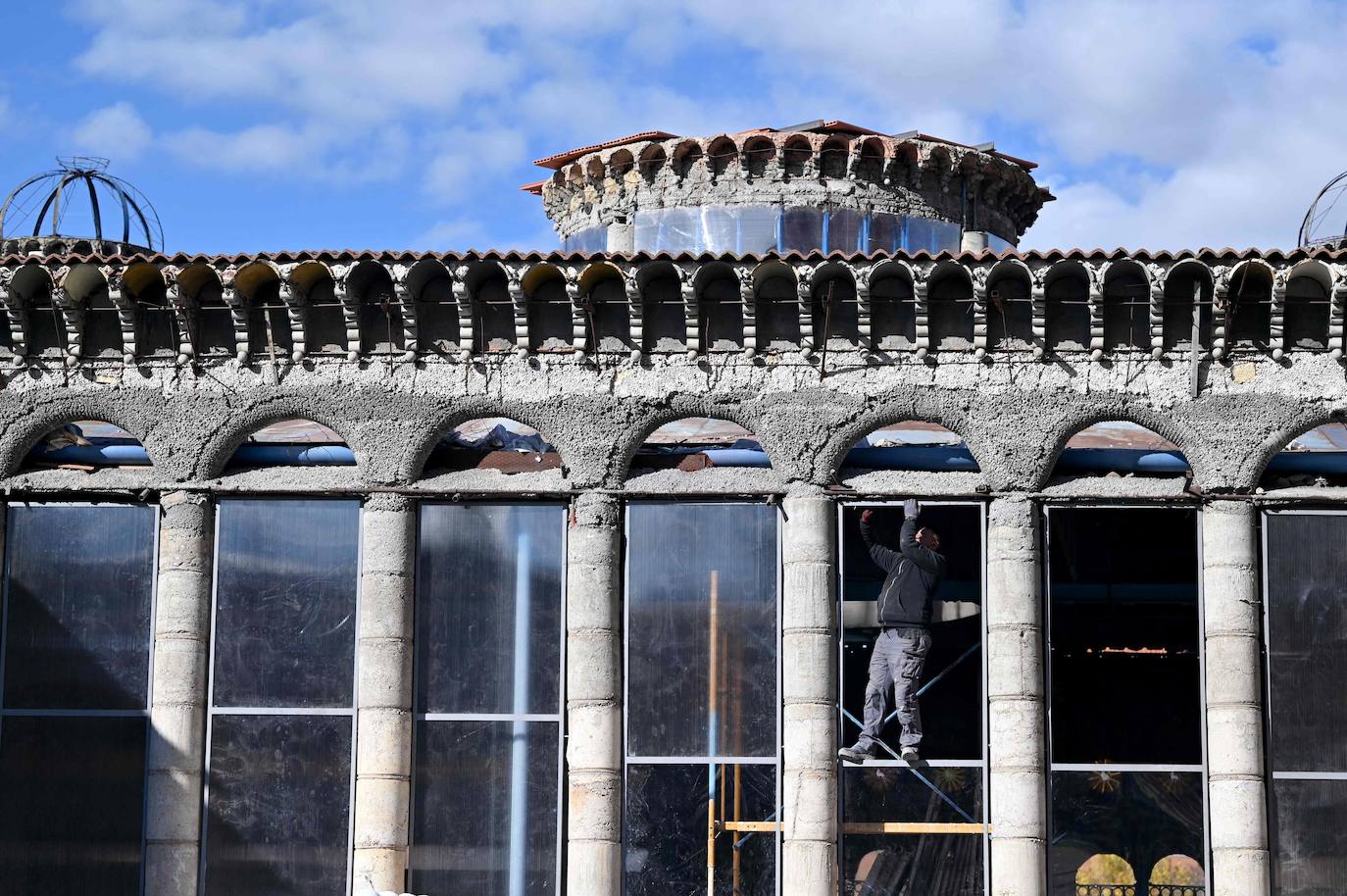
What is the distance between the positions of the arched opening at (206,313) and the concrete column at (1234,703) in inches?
354

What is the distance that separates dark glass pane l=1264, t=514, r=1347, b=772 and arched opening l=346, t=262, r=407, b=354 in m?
7.94

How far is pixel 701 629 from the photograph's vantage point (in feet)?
53.3

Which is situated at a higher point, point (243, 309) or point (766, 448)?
point (243, 309)

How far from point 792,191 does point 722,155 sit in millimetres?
933

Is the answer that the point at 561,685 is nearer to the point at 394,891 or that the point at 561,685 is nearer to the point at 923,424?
the point at 394,891

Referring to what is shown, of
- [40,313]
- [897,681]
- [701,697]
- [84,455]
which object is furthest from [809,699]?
[40,313]

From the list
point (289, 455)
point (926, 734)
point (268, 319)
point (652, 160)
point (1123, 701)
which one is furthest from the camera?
point (652, 160)

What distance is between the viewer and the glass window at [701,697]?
15883 mm

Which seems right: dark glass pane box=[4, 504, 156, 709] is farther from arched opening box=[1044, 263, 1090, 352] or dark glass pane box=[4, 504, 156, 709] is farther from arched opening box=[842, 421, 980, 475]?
arched opening box=[1044, 263, 1090, 352]

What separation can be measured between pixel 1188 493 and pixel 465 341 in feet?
21.5

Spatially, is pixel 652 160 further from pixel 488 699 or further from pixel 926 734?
pixel 926 734

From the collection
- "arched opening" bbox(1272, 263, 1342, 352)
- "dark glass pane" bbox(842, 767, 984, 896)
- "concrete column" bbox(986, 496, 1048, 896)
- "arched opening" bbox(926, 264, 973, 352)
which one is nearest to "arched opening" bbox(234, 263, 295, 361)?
"arched opening" bbox(926, 264, 973, 352)

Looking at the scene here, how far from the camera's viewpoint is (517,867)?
15992 millimetres

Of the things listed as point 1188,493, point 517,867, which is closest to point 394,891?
point 517,867
